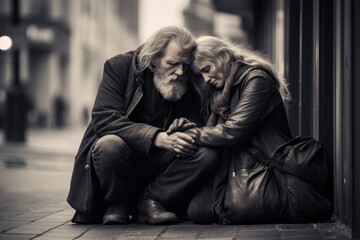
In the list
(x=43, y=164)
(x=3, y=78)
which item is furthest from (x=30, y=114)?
(x=43, y=164)

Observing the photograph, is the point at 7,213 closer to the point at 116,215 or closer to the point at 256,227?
the point at 116,215

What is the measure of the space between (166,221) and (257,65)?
1.24m

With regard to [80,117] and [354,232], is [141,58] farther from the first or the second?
[80,117]

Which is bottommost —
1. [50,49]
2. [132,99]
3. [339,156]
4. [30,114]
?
[30,114]

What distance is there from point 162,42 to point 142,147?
0.75 meters

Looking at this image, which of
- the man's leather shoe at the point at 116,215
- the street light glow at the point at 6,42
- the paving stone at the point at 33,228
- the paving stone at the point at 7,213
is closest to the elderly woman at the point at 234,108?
the man's leather shoe at the point at 116,215

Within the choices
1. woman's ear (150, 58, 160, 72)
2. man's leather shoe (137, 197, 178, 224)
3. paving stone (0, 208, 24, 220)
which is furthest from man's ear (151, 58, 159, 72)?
paving stone (0, 208, 24, 220)

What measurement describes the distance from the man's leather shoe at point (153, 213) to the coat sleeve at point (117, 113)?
39cm

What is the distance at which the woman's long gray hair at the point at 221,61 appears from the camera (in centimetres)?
486

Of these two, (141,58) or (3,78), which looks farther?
(3,78)

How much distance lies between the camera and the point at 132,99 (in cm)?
510

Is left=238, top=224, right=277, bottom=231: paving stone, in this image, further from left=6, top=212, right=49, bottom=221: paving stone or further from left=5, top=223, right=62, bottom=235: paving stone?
left=6, top=212, right=49, bottom=221: paving stone

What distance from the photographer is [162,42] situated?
195 inches

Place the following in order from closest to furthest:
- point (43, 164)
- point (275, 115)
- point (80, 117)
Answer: point (275, 115), point (43, 164), point (80, 117)
